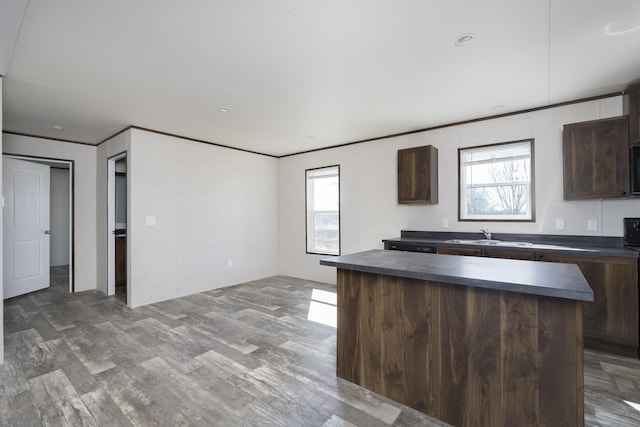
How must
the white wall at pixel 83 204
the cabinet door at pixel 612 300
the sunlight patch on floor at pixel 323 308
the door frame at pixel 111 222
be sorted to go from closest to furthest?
the cabinet door at pixel 612 300
the sunlight patch on floor at pixel 323 308
the door frame at pixel 111 222
the white wall at pixel 83 204

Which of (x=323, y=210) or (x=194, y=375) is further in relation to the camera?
(x=323, y=210)

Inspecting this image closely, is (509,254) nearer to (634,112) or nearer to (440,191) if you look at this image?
(440,191)

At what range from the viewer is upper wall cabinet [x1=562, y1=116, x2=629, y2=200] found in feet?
9.67

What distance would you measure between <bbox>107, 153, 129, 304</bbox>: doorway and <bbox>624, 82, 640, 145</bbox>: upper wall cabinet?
6.18 meters

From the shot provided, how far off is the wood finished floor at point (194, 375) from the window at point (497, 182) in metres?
1.71

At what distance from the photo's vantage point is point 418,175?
13.8 feet

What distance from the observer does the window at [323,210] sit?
5566mm


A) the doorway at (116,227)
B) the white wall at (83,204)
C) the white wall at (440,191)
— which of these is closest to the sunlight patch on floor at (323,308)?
the white wall at (440,191)

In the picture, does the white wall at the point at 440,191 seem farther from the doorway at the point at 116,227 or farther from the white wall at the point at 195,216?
the doorway at the point at 116,227

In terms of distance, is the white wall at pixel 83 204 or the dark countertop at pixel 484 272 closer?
the dark countertop at pixel 484 272

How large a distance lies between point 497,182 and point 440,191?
0.72 metres

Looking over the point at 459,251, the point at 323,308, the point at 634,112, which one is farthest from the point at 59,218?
the point at 634,112

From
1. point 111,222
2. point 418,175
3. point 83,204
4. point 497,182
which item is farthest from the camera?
point 83,204

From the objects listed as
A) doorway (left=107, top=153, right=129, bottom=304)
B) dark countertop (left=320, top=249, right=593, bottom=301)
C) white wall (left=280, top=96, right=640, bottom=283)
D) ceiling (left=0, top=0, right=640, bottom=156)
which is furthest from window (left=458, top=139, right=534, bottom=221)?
doorway (left=107, top=153, right=129, bottom=304)
